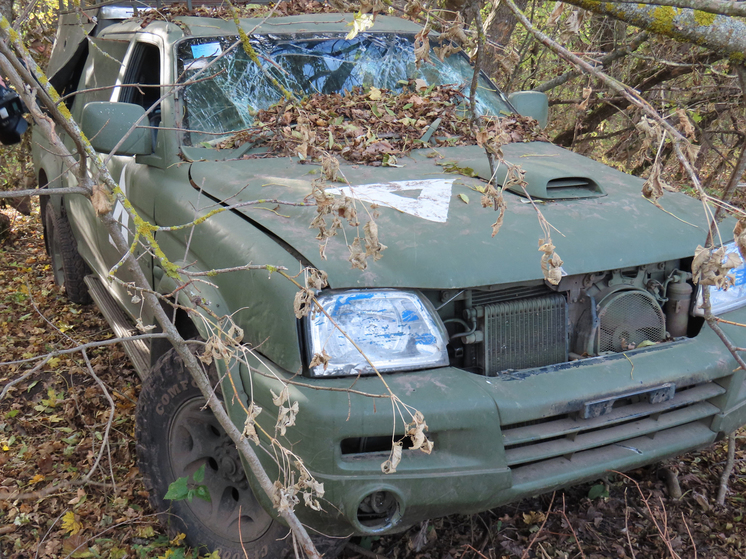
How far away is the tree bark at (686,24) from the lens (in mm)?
1789

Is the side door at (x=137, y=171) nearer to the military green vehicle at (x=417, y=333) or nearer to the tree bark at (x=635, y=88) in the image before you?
the military green vehicle at (x=417, y=333)

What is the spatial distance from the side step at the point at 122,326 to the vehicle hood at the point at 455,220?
91 centimetres

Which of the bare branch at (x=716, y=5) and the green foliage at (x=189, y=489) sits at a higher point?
the bare branch at (x=716, y=5)

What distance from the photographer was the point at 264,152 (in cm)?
292

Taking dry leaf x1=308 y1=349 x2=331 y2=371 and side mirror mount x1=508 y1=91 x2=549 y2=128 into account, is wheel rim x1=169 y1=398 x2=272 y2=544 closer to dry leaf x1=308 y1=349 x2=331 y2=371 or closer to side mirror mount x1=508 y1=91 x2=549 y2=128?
dry leaf x1=308 y1=349 x2=331 y2=371

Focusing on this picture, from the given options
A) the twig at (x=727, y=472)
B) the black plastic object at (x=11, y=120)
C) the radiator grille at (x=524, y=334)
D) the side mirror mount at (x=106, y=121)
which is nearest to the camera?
the radiator grille at (x=524, y=334)

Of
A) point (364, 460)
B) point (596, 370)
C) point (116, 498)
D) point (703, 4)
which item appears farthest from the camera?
point (116, 498)

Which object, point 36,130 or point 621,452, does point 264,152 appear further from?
point 36,130

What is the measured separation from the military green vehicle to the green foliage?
1.4 inches

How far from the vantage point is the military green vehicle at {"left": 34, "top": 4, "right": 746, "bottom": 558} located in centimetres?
188

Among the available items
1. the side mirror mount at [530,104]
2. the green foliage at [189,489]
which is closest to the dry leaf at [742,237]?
the green foliage at [189,489]

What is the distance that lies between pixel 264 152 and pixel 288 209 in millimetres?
703

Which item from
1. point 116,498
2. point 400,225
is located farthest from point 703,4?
point 116,498

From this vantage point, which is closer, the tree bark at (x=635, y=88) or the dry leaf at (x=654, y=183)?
the dry leaf at (x=654, y=183)
